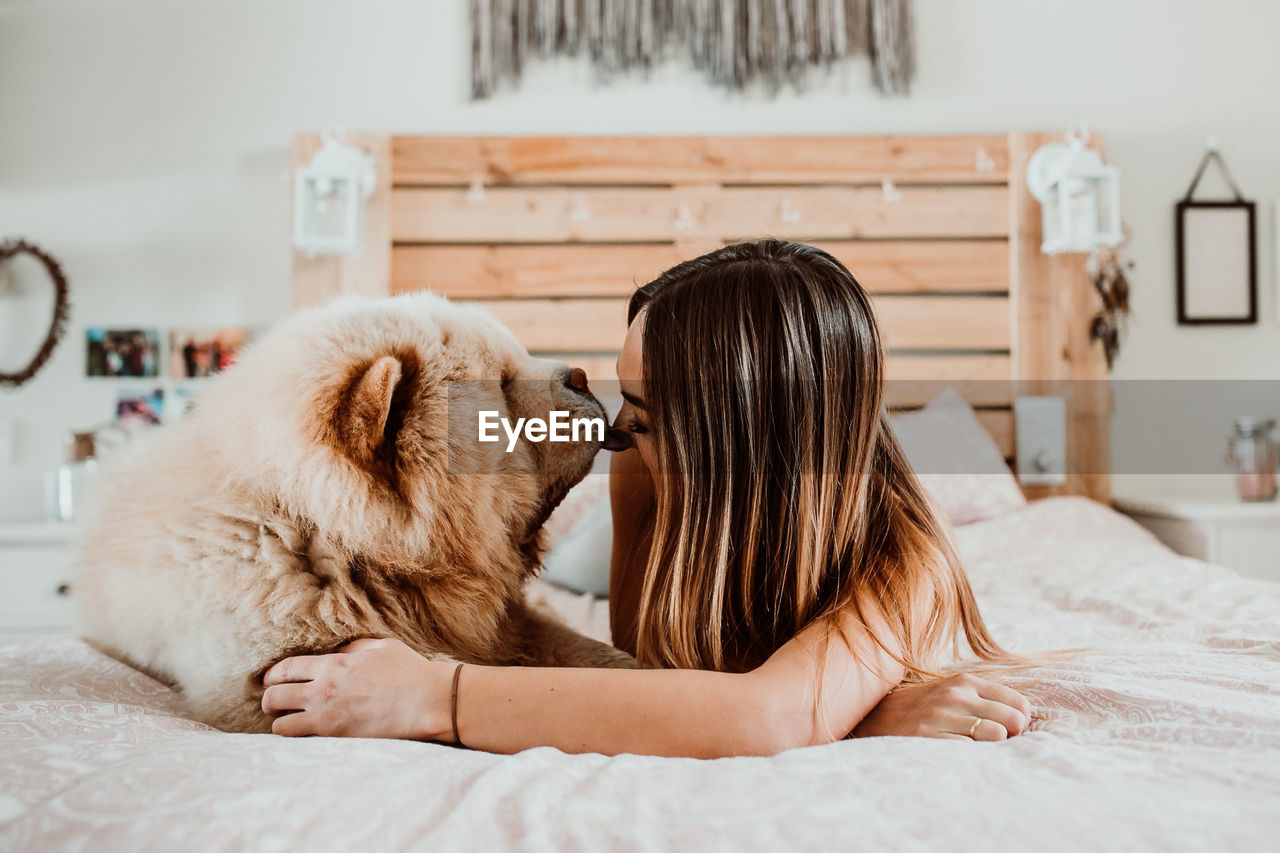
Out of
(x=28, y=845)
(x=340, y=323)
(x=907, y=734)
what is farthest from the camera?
(x=340, y=323)

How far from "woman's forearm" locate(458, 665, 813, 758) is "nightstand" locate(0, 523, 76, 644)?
226cm

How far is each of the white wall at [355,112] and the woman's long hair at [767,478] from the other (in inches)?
92.0

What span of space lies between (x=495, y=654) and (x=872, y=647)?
0.46 metres

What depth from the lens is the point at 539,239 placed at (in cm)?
303

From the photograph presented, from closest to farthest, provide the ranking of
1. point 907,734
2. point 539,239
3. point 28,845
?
point 28,845 < point 907,734 < point 539,239

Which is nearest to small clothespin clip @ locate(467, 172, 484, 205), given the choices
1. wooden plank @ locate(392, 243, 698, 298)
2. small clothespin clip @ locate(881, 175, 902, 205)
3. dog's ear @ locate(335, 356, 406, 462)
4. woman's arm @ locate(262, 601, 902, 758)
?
wooden plank @ locate(392, 243, 698, 298)

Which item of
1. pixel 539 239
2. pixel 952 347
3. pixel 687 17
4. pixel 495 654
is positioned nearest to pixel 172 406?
pixel 539 239

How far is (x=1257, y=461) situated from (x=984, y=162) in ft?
4.41

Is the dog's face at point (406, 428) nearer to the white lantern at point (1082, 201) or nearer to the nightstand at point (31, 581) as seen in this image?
the nightstand at point (31, 581)

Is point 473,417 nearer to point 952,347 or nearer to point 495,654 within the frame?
point 495,654

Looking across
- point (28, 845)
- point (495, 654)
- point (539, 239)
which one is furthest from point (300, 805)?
point (539, 239)

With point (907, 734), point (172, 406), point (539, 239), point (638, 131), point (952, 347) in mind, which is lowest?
point (907, 734)

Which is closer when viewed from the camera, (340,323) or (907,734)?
(907,734)

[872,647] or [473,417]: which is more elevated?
[473,417]
